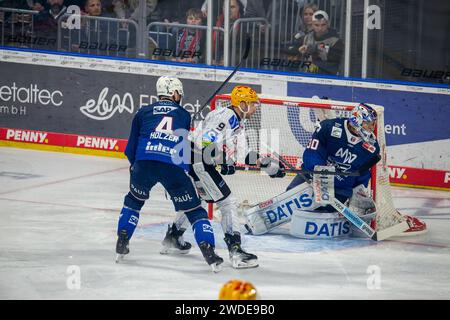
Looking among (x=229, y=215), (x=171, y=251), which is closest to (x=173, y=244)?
(x=171, y=251)

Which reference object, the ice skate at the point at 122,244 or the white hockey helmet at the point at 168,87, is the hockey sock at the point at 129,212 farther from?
the white hockey helmet at the point at 168,87

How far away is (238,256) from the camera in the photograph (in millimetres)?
8359

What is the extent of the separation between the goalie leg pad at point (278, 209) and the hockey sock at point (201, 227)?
4.98 ft

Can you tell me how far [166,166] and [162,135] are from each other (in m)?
0.22

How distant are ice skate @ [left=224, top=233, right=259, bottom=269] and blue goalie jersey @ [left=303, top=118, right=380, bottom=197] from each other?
1.33 m

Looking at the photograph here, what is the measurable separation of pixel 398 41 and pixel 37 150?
447 centimetres

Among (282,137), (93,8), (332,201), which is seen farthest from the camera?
(93,8)

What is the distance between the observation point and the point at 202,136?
8398 mm

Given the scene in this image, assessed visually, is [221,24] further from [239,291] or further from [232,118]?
[239,291]

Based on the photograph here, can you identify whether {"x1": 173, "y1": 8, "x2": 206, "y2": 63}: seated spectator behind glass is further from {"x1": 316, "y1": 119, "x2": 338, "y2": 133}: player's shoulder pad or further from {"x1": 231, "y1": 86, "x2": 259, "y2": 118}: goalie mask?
{"x1": 231, "y1": 86, "x2": 259, "y2": 118}: goalie mask

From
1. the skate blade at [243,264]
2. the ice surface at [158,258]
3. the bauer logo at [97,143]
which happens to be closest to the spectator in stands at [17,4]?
the bauer logo at [97,143]

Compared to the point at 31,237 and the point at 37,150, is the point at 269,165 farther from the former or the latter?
the point at 37,150

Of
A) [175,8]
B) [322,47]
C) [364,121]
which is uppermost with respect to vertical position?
[175,8]
